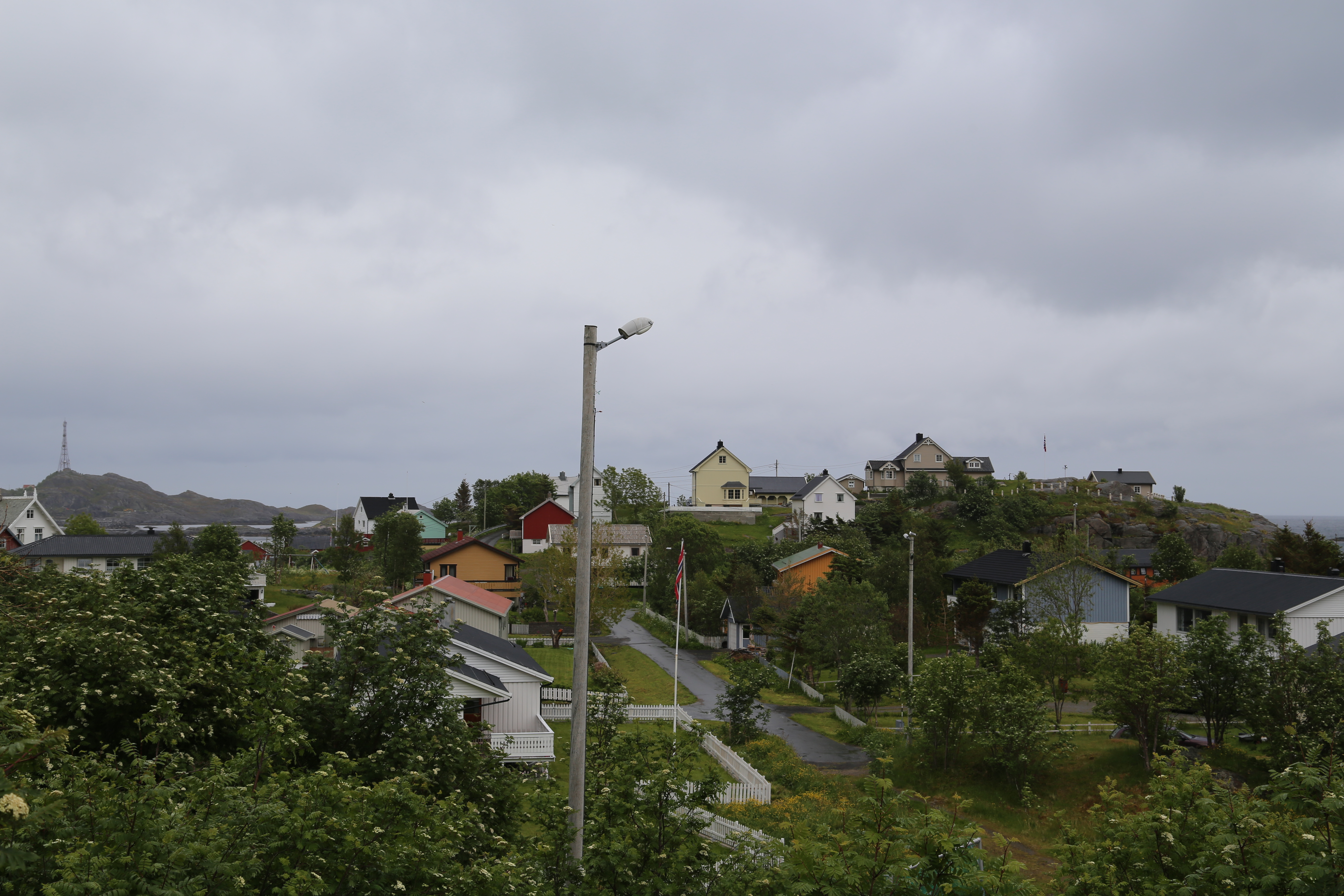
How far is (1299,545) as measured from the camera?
46.9m

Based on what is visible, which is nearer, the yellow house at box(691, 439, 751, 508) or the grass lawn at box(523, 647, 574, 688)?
the grass lawn at box(523, 647, 574, 688)

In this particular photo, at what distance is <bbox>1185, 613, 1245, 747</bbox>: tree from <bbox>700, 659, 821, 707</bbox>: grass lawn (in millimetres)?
17288

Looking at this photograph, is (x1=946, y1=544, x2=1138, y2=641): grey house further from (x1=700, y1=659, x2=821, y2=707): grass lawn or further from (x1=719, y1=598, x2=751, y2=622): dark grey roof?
(x1=719, y1=598, x2=751, y2=622): dark grey roof

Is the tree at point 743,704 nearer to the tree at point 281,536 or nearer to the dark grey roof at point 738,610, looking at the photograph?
the dark grey roof at point 738,610

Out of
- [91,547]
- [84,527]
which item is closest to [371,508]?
[84,527]

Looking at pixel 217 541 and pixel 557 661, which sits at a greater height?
pixel 217 541

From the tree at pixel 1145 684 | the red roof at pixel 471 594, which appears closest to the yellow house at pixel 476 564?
the red roof at pixel 471 594

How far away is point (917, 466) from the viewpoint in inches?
4311

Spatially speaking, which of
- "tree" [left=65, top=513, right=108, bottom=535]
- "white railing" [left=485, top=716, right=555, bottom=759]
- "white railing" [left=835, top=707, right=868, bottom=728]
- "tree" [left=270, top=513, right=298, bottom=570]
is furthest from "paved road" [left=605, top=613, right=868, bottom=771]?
"tree" [left=65, top=513, right=108, bottom=535]

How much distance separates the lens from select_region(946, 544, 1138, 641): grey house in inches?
1638

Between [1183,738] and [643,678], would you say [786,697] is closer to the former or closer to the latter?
[643,678]

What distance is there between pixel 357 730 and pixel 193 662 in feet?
10.5

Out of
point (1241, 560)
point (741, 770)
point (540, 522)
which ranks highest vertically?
point (540, 522)

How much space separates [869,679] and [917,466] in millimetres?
83155
